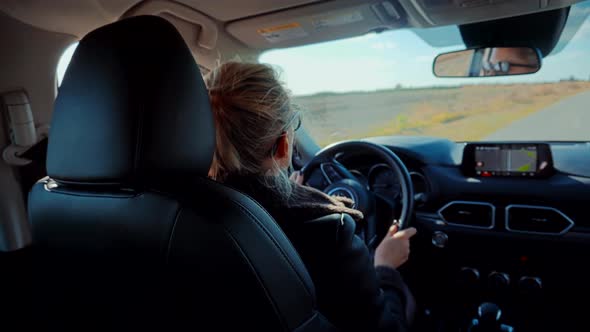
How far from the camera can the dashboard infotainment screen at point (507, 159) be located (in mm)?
2424

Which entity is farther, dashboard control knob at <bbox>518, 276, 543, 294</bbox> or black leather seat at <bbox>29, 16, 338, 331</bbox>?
dashboard control knob at <bbox>518, 276, 543, 294</bbox>

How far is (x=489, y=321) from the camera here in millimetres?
2385

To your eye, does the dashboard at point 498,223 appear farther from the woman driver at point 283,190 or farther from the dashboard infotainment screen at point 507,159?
the woman driver at point 283,190

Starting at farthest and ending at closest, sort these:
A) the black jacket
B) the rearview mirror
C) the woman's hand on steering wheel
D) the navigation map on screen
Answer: the rearview mirror → the navigation map on screen → the woman's hand on steering wheel → the black jacket

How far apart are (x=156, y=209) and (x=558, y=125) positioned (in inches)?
99.5

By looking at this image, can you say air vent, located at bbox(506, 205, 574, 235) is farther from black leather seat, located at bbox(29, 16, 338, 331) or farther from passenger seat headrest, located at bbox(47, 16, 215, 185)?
passenger seat headrest, located at bbox(47, 16, 215, 185)

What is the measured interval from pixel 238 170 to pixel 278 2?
153cm

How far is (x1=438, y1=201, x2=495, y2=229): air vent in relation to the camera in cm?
253

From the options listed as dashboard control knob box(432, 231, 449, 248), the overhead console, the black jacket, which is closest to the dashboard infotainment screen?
dashboard control knob box(432, 231, 449, 248)

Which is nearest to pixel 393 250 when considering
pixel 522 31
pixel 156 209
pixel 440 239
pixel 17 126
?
pixel 440 239

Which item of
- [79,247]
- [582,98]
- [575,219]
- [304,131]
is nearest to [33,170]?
[304,131]

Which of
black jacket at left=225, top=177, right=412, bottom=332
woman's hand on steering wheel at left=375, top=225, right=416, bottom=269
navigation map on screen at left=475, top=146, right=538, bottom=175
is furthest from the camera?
navigation map on screen at left=475, top=146, right=538, bottom=175

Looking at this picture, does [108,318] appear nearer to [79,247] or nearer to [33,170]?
[79,247]

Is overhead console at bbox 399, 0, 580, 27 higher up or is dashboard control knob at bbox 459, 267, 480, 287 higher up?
overhead console at bbox 399, 0, 580, 27
